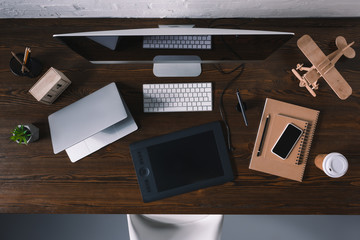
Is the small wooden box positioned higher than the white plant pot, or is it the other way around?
the small wooden box

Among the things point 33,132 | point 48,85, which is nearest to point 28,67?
point 48,85

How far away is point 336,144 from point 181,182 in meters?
0.68

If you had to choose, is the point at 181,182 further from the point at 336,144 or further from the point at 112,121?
the point at 336,144

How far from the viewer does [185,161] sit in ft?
3.22

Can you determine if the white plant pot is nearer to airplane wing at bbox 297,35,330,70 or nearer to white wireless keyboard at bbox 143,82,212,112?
white wireless keyboard at bbox 143,82,212,112

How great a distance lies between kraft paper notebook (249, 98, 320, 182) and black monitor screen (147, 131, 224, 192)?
0.18 meters

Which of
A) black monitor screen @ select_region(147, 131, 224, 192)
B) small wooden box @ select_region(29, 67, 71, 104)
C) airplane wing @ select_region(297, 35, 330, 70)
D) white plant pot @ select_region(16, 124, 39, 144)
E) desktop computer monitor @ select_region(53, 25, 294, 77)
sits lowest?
white plant pot @ select_region(16, 124, 39, 144)

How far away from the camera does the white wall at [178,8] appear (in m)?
0.97

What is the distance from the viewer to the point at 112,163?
101 centimetres

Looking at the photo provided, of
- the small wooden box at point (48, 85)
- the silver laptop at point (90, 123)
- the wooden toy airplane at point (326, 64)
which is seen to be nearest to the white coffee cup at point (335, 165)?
the wooden toy airplane at point (326, 64)

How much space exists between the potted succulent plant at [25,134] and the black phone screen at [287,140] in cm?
102

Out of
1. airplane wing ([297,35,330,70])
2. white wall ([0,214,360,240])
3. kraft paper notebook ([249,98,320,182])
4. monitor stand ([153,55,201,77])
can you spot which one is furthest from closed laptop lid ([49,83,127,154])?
white wall ([0,214,360,240])

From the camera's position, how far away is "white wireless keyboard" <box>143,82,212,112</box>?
3.35ft

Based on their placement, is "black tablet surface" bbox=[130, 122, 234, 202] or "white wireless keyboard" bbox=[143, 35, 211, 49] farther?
"black tablet surface" bbox=[130, 122, 234, 202]
